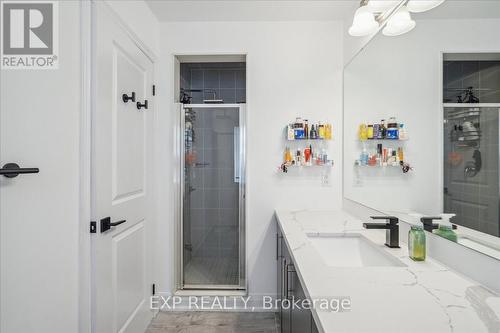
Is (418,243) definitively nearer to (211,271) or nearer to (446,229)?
(446,229)

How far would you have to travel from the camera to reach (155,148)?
2398mm

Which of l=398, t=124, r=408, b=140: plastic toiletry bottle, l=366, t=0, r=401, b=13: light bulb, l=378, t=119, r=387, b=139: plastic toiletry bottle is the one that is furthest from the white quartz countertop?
l=366, t=0, r=401, b=13: light bulb

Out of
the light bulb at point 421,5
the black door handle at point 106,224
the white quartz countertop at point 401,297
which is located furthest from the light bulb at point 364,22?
the black door handle at point 106,224

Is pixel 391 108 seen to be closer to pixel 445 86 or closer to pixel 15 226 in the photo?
pixel 445 86

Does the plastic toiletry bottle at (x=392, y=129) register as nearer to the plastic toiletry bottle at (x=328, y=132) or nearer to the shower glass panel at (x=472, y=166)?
the shower glass panel at (x=472, y=166)

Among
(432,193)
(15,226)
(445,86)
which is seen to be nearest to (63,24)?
(15,226)

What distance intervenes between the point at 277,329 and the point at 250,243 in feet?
2.24

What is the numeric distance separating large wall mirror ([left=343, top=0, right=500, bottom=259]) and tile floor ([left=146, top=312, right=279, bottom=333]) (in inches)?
49.6

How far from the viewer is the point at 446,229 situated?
45.9 inches

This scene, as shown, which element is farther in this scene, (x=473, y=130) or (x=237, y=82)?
(x=237, y=82)

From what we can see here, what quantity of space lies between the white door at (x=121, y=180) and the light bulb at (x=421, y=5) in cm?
159

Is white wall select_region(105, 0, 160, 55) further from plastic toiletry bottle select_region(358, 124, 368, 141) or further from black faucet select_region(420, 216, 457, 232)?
black faucet select_region(420, 216, 457, 232)

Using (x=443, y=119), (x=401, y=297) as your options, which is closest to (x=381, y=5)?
(x=443, y=119)

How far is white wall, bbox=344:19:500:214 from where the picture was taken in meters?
1.11
